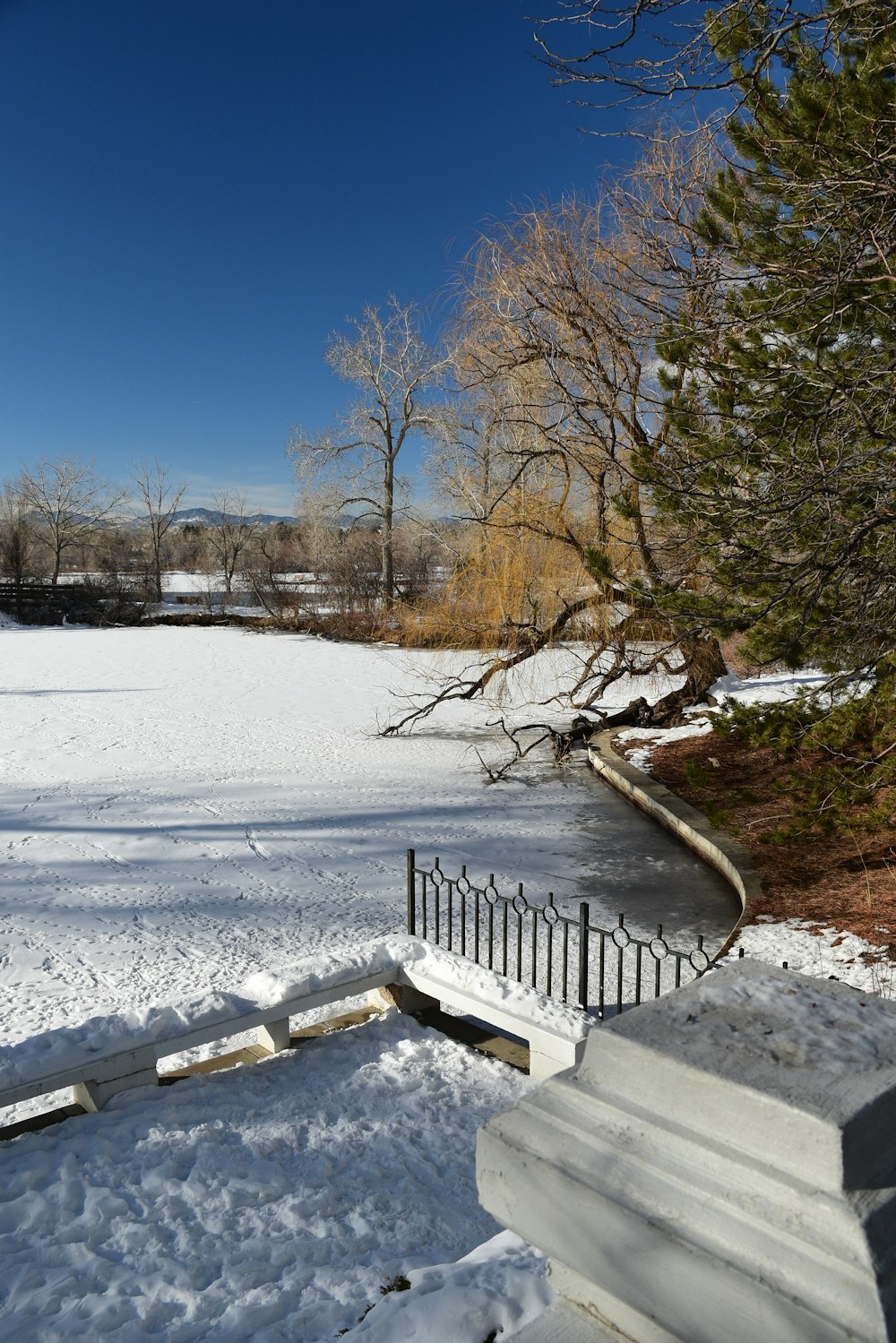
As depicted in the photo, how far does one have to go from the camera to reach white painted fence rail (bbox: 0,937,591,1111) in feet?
12.3

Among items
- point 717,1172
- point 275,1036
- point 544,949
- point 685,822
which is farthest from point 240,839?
point 717,1172

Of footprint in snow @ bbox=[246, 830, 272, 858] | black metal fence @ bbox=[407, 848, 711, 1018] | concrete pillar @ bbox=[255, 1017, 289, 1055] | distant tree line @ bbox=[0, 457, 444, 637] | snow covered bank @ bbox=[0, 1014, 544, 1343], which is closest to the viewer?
snow covered bank @ bbox=[0, 1014, 544, 1343]

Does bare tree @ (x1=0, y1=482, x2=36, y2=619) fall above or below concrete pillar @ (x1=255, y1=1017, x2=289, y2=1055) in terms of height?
above

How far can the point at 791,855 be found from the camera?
316 inches

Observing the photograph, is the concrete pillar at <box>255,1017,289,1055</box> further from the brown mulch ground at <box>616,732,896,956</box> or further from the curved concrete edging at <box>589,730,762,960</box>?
the brown mulch ground at <box>616,732,896,956</box>

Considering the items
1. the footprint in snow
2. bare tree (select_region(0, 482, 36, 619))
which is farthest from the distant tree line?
the footprint in snow

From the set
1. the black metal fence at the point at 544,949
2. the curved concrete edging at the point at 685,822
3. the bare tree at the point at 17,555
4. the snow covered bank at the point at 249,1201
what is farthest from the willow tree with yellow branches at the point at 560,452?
the bare tree at the point at 17,555

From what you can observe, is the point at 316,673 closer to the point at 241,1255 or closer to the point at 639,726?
the point at 639,726

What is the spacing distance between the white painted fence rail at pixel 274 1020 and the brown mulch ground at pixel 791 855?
2.90m

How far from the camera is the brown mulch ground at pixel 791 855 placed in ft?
21.7

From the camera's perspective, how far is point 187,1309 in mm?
2703

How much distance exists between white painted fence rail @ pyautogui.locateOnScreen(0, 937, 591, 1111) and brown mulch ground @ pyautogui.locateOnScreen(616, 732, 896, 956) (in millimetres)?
2897

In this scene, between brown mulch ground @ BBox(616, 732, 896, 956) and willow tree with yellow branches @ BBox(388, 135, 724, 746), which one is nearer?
brown mulch ground @ BBox(616, 732, 896, 956)

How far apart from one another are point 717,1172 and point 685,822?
8660mm
